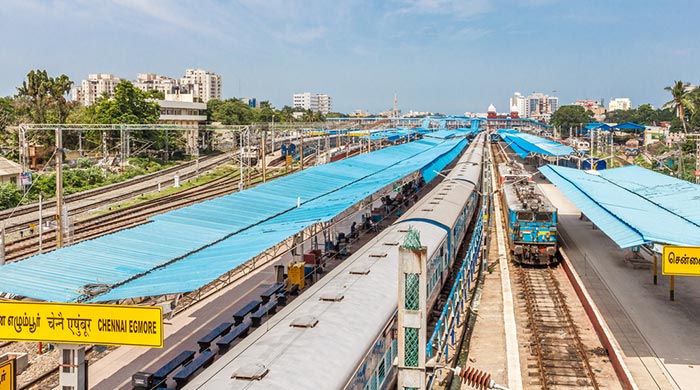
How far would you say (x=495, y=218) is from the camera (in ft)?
138

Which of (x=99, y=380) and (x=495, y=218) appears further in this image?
(x=495, y=218)

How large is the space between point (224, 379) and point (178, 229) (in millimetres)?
8221

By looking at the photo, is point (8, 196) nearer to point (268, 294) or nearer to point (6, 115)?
point (268, 294)

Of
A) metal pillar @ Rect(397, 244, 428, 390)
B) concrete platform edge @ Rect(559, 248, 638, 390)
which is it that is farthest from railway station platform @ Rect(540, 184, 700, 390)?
metal pillar @ Rect(397, 244, 428, 390)

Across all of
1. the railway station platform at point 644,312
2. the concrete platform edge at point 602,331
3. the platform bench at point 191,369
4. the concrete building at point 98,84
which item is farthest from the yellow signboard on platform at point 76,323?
the concrete building at point 98,84

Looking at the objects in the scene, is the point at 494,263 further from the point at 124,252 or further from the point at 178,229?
the point at 124,252

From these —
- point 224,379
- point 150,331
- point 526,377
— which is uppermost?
point 150,331

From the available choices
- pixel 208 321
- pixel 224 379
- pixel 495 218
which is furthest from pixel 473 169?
pixel 224 379

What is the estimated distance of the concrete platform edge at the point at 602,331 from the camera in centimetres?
1522

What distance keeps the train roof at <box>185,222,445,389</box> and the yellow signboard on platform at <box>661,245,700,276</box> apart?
6395 mm

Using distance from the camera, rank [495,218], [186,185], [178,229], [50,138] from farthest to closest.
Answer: [50,138], [186,185], [495,218], [178,229]

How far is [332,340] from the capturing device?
10398mm

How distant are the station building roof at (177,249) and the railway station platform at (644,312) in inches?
362

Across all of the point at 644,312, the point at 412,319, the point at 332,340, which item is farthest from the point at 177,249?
the point at 644,312
